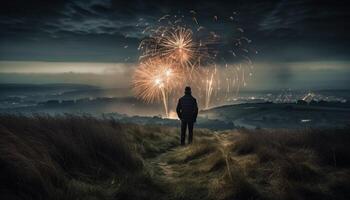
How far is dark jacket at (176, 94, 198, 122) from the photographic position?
548 inches

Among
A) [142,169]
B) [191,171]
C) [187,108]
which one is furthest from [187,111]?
[142,169]

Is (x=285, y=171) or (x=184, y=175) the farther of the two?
(x=184, y=175)

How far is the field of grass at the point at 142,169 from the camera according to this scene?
5.25 meters

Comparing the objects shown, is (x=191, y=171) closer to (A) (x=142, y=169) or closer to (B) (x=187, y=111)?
(A) (x=142, y=169)

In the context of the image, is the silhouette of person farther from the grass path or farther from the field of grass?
the field of grass

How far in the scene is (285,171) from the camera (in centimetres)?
634

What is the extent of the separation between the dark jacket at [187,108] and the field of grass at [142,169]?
4.26m

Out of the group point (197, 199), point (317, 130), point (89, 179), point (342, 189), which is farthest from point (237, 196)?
point (317, 130)

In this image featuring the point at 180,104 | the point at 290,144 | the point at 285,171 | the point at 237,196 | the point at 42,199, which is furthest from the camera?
the point at 180,104

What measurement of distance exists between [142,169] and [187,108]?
6.51 metres

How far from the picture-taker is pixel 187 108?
13914 mm

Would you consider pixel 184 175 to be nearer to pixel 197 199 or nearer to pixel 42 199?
pixel 197 199

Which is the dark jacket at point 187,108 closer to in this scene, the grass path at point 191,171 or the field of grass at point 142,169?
the grass path at point 191,171

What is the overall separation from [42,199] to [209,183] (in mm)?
3007
